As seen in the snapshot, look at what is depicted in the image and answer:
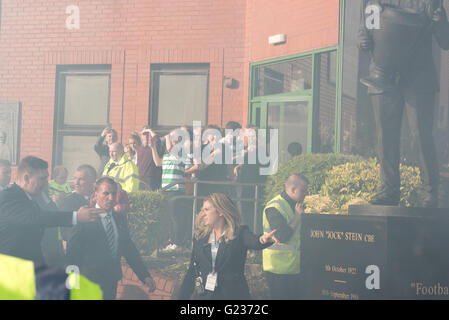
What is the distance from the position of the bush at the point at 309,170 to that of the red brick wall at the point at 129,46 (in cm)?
356

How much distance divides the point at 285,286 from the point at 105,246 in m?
1.80

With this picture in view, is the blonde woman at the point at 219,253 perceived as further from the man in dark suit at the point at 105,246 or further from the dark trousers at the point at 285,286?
the dark trousers at the point at 285,286

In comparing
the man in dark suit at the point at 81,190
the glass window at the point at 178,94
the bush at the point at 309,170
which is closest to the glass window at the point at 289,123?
the glass window at the point at 178,94

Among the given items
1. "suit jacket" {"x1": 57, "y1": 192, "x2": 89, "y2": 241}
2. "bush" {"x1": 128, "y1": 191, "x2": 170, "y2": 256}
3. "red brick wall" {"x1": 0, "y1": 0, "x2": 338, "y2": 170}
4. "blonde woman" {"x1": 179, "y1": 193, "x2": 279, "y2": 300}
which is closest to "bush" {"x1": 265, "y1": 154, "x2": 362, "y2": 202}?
"bush" {"x1": 128, "y1": 191, "x2": 170, "y2": 256}

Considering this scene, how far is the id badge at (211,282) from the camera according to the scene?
4.19m

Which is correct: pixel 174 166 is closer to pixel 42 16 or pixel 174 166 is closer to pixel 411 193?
pixel 411 193

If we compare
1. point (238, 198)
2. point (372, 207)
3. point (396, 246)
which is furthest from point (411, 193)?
point (238, 198)

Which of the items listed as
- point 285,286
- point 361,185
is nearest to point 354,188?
point 361,185

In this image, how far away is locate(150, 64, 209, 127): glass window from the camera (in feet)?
36.1

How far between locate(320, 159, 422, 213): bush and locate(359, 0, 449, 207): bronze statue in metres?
0.81

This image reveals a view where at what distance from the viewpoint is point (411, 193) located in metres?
5.75

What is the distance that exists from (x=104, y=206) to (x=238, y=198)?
2760 mm

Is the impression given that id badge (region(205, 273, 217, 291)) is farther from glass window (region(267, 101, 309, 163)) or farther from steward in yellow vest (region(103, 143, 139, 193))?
glass window (region(267, 101, 309, 163))

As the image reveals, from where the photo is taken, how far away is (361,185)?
227 inches
